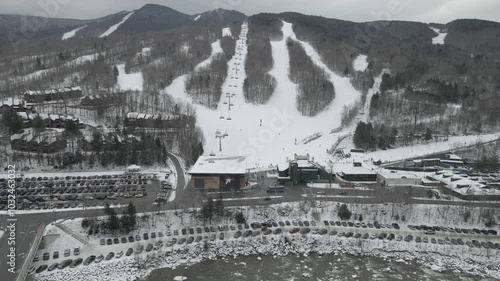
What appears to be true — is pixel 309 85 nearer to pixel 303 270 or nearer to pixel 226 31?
pixel 303 270

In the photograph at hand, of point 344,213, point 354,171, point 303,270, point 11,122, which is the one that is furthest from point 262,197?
point 11,122

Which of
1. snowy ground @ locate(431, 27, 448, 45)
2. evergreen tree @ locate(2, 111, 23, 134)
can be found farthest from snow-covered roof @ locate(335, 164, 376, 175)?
snowy ground @ locate(431, 27, 448, 45)

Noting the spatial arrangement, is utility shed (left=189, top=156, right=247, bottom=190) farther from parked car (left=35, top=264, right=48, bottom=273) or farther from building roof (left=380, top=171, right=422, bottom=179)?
building roof (left=380, top=171, right=422, bottom=179)

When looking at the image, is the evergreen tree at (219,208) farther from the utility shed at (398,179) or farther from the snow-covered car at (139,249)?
the utility shed at (398,179)

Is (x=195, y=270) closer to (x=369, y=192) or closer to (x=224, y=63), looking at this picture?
(x=369, y=192)

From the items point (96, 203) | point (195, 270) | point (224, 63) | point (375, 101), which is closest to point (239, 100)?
point (224, 63)

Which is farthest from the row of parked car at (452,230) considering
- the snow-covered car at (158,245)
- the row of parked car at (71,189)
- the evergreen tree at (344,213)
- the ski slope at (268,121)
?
the row of parked car at (71,189)

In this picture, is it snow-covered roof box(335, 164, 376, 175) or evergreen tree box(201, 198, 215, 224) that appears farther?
snow-covered roof box(335, 164, 376, 175)
